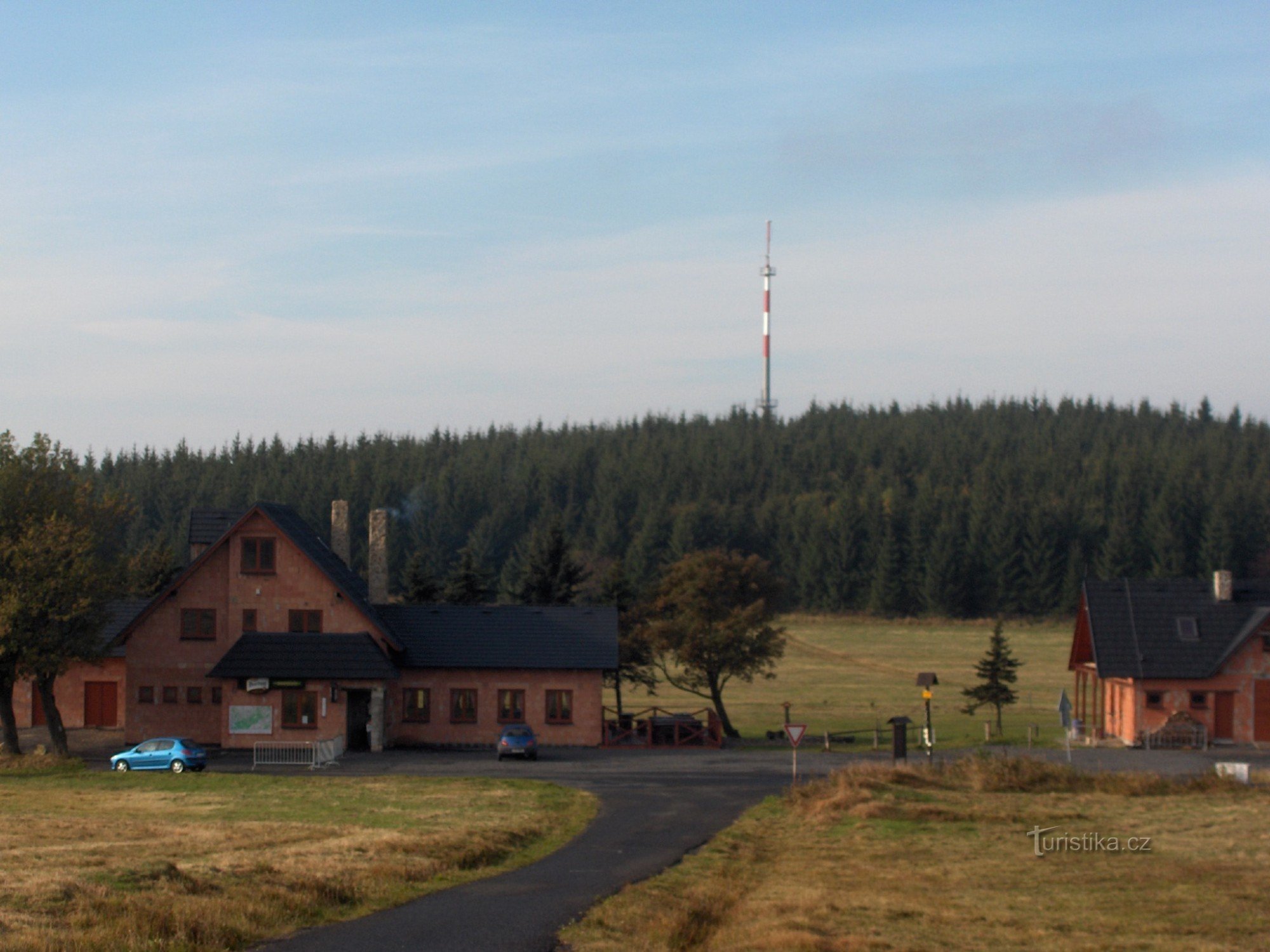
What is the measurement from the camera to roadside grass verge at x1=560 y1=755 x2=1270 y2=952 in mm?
17344

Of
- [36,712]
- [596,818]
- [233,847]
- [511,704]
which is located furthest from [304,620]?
[233,847]

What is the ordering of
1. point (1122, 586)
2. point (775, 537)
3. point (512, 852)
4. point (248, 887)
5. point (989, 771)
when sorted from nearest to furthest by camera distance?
point (248, 887)
point (512, 852)
point (989, 771)
point (1122, 586)
point (775, 537)

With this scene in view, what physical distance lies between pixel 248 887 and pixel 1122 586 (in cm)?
4334

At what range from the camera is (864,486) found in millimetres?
157000

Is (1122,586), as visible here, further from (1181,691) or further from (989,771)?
(989,771)

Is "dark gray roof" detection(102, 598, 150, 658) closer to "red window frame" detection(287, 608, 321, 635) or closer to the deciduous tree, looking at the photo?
"red window frame" detection(287, 608, 321, 635)

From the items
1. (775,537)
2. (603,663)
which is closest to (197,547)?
(603,663)

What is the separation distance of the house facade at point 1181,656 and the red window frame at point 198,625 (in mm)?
34652

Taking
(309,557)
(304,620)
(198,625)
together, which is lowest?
(198,625)

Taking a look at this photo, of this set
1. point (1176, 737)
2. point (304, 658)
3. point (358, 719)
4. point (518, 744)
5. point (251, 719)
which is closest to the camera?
point (518, 744)

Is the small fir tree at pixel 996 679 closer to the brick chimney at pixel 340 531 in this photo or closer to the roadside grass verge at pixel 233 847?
the roadside grass verge at pixel 233 847

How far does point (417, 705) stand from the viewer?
50656mm

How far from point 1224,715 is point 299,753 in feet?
114

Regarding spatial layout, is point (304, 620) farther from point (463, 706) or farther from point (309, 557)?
point (463, 706)
